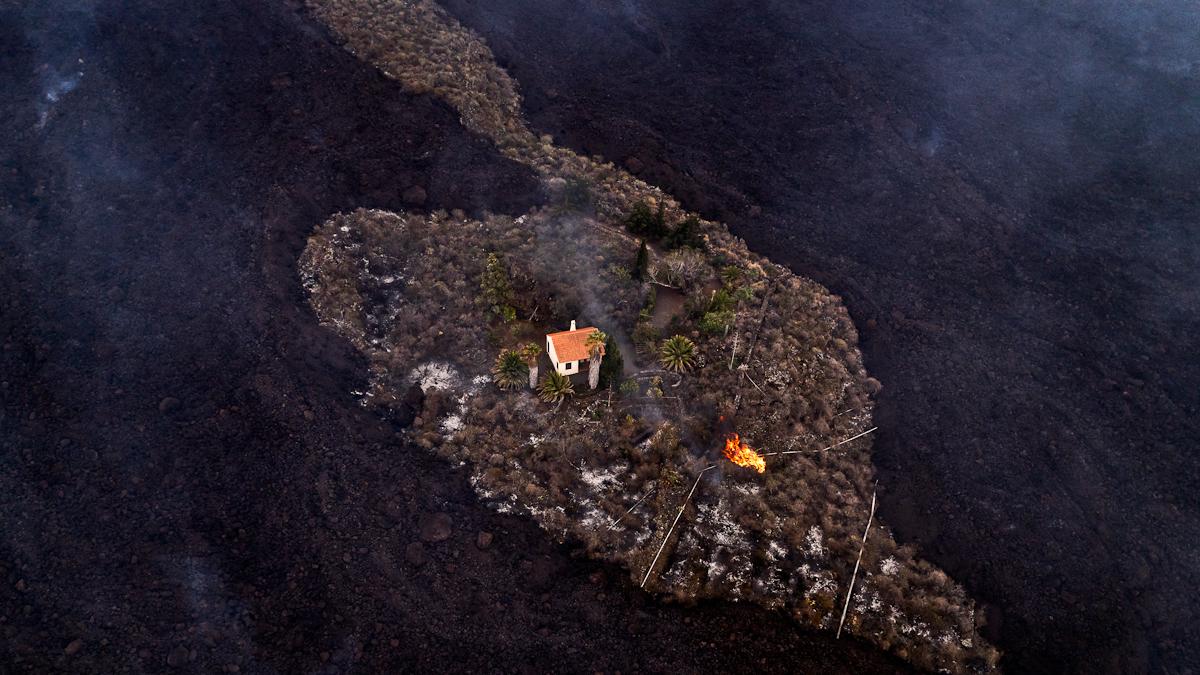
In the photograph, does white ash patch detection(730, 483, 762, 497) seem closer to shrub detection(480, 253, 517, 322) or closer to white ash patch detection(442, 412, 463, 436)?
white ash patch detection(442, 412, 463, 436)

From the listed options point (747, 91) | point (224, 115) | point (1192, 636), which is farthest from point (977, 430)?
point (224, 115)

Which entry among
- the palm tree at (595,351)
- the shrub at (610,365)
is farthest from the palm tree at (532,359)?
the shrub at (610,365)

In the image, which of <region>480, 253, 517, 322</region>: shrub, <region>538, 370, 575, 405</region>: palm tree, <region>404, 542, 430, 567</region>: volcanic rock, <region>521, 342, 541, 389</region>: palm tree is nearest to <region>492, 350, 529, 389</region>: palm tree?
<region>521, 342, 541, 389</region>: palm tree

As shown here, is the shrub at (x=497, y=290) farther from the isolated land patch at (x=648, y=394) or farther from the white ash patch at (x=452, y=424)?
the white ash patch at (x=452, y=424)

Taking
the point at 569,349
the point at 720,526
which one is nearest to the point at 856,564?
the point at 720,526

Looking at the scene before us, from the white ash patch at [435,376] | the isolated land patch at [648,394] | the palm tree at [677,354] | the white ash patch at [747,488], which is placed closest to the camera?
the isolated land patch at [648,394]

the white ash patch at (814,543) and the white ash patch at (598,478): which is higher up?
the white ash patch at (598,478)
